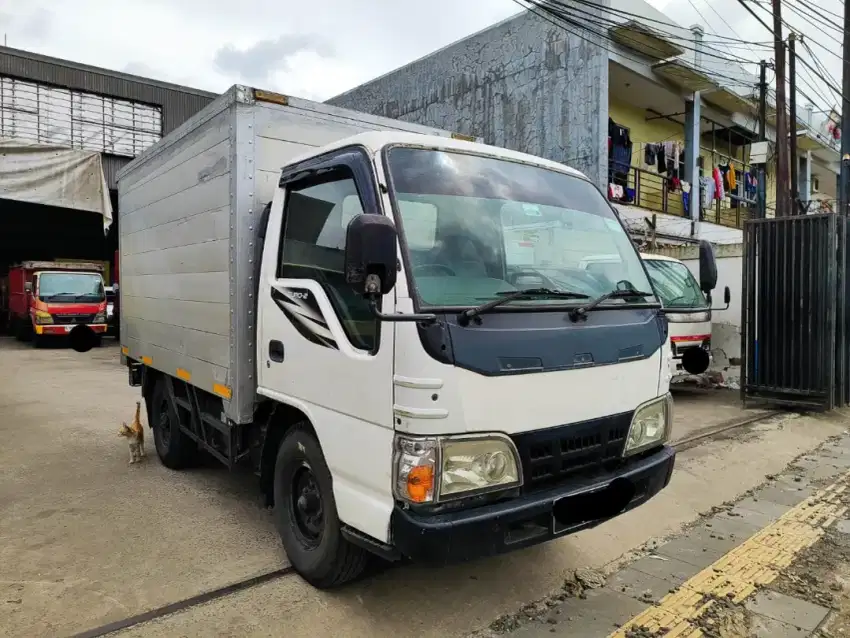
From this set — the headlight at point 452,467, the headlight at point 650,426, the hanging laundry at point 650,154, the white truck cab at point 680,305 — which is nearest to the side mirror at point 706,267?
the headlight at point 650,426

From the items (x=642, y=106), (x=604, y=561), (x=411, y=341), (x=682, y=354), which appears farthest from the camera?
(x=642, y=106)

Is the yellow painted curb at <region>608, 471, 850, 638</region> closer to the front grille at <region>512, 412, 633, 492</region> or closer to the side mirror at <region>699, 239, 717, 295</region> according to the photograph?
the front grille at <region>512, 412, 633, 492</region>

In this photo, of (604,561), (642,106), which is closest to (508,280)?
(604,561)

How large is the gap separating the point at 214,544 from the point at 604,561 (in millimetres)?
2468

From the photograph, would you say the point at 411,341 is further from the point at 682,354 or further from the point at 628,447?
the point at 682,354

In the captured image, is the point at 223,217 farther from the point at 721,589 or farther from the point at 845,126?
the point at 845,126

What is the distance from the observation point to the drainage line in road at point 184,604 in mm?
3123

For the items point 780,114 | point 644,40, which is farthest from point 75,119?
point 780,114

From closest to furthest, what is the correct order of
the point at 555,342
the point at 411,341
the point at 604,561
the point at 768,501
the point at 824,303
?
the point at 411,341 → the point at 555,342 → the point at 604,561 → the point at 768,501 → the point at 824,303

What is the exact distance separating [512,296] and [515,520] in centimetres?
97

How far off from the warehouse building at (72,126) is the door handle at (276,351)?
44.9ft

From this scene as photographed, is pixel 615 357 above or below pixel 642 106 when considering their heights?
below

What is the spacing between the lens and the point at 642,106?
17578 millimetres

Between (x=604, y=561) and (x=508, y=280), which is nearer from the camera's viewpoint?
(x=508, y=280)
